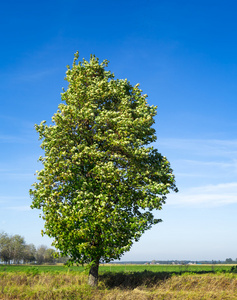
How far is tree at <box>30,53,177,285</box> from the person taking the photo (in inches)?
698

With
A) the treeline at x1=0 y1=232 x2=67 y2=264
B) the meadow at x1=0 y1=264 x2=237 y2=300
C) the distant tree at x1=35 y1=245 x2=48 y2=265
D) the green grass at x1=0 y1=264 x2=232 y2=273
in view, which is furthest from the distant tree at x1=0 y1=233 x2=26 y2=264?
the meadow at x1=0 y1=264 x2=237 y2=300

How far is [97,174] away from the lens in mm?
18766

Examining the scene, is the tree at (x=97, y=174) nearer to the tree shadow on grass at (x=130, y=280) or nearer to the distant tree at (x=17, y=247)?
the tree shadow on grass at (x=130, y=280)

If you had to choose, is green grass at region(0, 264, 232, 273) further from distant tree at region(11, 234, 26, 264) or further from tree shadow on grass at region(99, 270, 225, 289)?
distant tree at region(11, 234, 26, 264)

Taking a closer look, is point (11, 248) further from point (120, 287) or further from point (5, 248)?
point (120, 287)

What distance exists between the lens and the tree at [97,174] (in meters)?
17.7

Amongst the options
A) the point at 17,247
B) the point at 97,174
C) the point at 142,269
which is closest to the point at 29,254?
the point at 17,247

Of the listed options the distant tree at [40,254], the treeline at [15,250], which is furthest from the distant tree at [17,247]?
the distant tree at [40,254]

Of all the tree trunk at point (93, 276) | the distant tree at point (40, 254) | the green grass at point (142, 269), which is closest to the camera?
the tree trunk at point (93, 276)

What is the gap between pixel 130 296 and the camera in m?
16.2

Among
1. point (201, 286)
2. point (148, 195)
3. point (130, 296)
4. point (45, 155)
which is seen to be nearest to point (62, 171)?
point (45, 155)

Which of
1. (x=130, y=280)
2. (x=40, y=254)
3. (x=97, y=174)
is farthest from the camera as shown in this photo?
(x=40, y=254)

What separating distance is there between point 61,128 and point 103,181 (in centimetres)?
481

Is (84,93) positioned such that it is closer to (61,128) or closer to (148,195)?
(61,128)
